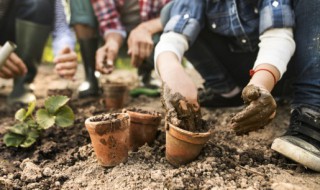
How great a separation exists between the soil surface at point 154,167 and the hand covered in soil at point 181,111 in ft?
0.51

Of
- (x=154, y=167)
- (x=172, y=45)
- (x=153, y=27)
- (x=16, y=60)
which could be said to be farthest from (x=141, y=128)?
(x=16, y=60)

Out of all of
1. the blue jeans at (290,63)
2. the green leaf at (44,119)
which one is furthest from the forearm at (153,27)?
the green leaf at (44,119)

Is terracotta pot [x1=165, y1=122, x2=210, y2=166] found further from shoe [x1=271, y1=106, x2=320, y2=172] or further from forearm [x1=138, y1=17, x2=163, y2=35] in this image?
forearm [x1=138, y1=17, x2=163, y2=35]

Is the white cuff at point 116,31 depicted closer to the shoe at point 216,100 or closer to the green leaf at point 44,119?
the shoe at point 216,100

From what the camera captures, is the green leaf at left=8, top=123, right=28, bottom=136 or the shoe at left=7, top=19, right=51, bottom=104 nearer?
the green leaf at left=8, top=123, right=28, bottom=136

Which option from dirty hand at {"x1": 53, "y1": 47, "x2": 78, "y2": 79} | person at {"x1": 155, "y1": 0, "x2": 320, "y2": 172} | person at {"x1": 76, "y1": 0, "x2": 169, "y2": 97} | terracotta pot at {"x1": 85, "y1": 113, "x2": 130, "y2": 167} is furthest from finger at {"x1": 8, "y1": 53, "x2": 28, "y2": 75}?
terracotta pot at {"x1": 85, "y1": 113, "x2": 130, "y2": 167}

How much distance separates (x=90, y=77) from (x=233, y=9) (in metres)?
1.53

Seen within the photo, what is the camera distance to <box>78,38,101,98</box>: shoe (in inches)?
122

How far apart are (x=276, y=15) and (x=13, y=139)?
144cm

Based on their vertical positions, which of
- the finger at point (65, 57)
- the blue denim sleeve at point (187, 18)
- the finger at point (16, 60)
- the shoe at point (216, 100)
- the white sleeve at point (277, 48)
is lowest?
the shoe at point (216, 100)

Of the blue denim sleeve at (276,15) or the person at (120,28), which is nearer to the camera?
the blue denim sleeve at (276,15)

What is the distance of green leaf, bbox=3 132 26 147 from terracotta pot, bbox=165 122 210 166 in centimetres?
82

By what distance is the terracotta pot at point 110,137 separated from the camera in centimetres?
148

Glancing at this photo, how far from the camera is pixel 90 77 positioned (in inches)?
123
